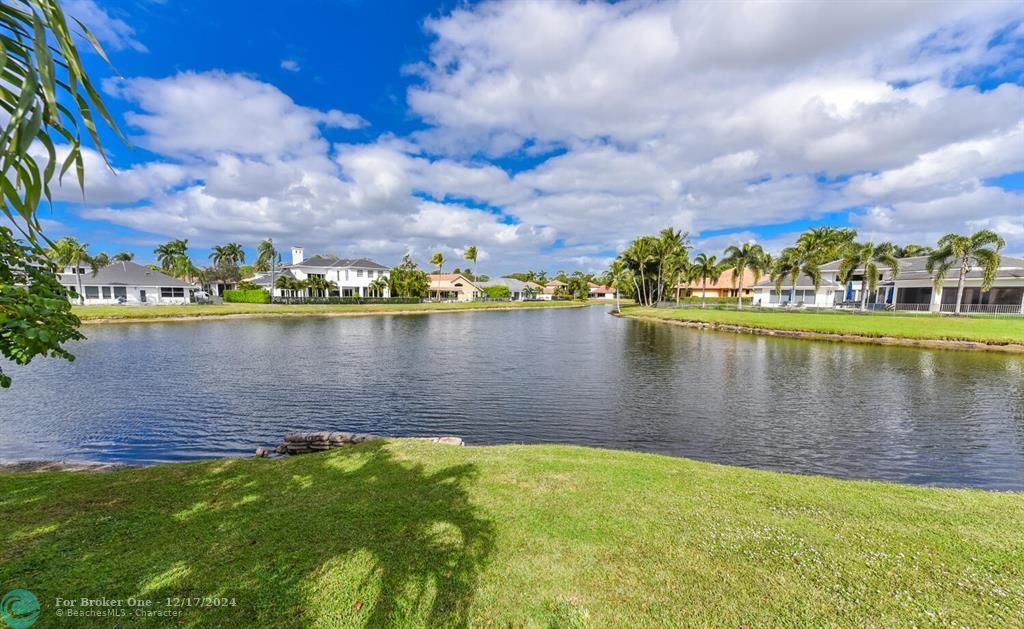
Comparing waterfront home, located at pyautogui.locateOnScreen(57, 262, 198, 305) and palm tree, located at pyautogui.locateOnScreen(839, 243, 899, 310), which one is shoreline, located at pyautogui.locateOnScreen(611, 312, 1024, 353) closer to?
palm tree, located at pyautogui.locateOnScreen(839, 243, 899, 310)

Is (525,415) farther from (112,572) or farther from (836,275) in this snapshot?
(836,275)

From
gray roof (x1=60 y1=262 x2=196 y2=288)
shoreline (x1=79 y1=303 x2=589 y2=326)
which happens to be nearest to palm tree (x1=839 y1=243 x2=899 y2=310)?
shoreline (x1=79 y1=303 x2=589 y2=326)

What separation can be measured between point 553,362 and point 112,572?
24022mm

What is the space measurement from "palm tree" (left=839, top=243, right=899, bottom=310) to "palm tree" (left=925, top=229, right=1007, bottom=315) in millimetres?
6196

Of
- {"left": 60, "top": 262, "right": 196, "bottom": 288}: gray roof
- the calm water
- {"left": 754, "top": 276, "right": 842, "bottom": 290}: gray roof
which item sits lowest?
the calm water

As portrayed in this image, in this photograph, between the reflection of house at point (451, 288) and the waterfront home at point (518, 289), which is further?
the waterfront home at point (518, 289)

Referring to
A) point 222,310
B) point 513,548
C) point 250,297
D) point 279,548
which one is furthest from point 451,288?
point 513,548

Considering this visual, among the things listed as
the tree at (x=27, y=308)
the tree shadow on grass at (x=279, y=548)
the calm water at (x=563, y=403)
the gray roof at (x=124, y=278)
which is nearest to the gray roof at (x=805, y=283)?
the calm water at (x=563, y=403)

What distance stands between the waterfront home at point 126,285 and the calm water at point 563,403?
51.9 m

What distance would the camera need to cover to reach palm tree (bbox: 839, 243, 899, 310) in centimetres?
5184

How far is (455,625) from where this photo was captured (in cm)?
376

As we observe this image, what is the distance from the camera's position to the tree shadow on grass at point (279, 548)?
12.9 feet

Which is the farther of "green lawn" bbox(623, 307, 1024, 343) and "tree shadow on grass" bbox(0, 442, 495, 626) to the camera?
"green lawn" bbox(623, 307, 1024, 343)

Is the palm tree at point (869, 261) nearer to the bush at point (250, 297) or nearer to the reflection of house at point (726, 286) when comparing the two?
the reflection of house at point (726, 286)
